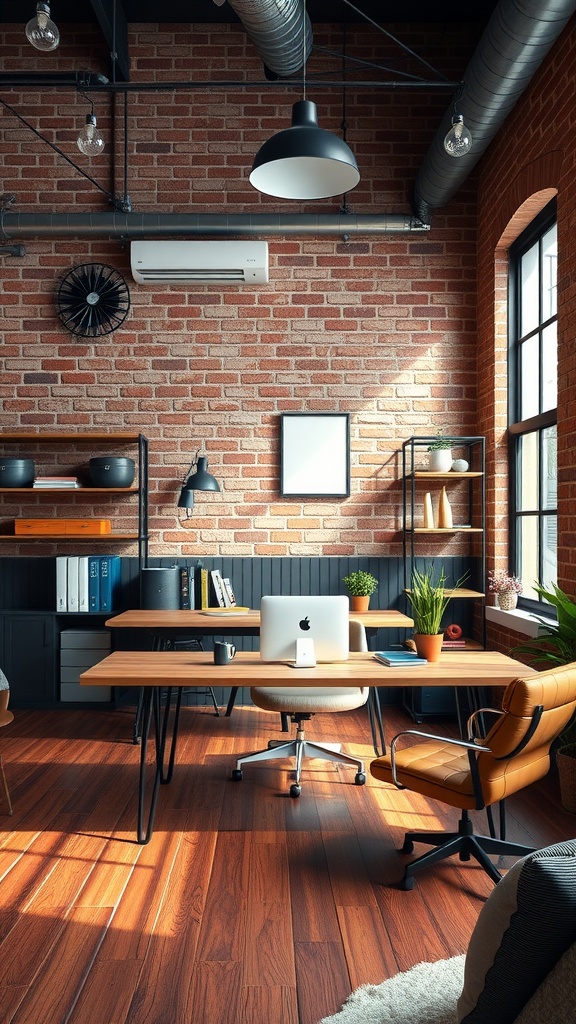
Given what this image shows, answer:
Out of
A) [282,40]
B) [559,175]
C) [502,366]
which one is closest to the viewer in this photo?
[559,175]

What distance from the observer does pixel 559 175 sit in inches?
163

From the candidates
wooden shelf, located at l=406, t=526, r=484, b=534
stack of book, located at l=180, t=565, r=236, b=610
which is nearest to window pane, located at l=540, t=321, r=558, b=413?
wooden shelf, located at l=406, t=526, r=484, b=534

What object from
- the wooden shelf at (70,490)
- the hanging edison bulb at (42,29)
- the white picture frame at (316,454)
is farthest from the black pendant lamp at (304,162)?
the wooden shelf at (70,490)

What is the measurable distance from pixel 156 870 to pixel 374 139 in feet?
16.6

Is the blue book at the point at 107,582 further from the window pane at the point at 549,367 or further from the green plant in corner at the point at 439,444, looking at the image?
the window pane at the point at 549,367

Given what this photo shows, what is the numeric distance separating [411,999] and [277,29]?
458 cm

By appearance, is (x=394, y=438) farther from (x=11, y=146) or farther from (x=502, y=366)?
(x=11, y=146)

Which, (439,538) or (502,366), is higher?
(502,366)

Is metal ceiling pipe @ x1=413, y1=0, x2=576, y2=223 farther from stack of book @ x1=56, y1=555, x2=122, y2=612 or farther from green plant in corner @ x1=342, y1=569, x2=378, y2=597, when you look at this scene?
stack of book @ x1=56, y1=555, x2=122, y2=612

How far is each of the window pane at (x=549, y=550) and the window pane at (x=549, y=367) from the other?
67 centimetres

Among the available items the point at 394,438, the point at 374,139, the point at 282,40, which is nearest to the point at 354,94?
the point at 374,139

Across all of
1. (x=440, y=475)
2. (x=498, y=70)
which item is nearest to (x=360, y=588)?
(x=440, y=475)

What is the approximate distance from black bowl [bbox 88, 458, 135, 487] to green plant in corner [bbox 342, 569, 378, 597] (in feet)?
5.50

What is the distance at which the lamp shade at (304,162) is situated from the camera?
9.73 feet
